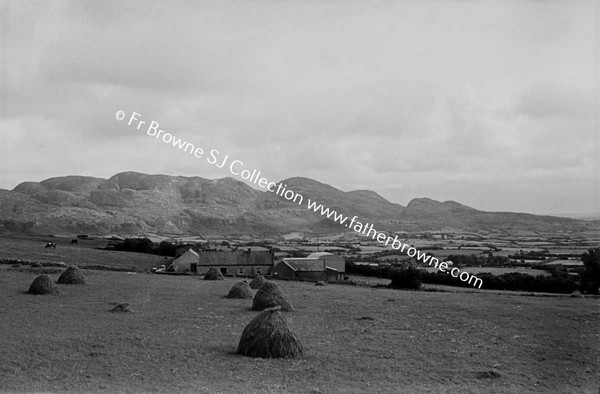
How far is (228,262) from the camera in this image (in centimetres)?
8738

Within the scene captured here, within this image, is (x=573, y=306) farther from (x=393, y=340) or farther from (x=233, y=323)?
(x=233, y=323)

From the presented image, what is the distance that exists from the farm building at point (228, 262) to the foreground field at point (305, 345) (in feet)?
147

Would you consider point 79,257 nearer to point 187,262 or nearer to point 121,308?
point 187,262

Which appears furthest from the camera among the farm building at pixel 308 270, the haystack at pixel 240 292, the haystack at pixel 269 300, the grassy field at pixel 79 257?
the farm building at pixel 308 270

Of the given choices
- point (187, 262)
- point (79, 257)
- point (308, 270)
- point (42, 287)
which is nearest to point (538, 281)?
point (308, 270)

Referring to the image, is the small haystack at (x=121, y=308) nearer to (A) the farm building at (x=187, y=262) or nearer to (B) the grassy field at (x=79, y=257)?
(B) the grassy field at (x=79, y=257)

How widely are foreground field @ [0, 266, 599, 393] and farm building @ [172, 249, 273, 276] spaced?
4487cm

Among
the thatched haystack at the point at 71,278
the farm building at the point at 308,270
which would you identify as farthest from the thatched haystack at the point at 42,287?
→ the farm building at the point at 308,270

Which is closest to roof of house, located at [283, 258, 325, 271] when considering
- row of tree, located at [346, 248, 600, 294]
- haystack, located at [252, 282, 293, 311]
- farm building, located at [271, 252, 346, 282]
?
farm building, located at [271, 252, 346, 282]

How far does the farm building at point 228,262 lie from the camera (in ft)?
278

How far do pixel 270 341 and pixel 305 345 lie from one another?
2794 mm

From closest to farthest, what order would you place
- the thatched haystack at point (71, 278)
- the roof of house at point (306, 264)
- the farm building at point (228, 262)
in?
1. the thatched haystack at point (71, 278)
2. the roof of house at point (306, 264)
3. the farm building at point (228, 262)

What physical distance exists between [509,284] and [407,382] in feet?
173

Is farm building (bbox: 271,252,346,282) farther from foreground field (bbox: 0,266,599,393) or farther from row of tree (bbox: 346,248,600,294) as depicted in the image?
foreground field (bbox: 0,266,599,393)
